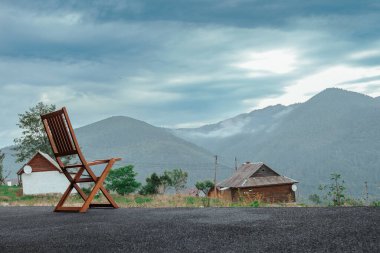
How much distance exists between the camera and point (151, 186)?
40156 millimetres

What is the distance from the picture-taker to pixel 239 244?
3088 mm

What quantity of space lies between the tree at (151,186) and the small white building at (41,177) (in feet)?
28.4

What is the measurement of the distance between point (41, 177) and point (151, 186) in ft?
39.9

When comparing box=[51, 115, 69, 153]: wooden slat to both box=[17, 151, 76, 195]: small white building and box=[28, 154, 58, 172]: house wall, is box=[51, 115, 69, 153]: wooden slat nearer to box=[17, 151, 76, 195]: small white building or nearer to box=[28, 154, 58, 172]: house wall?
box=[17, 151, 76, 195]: small white building

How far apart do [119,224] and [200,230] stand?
1.13 metres

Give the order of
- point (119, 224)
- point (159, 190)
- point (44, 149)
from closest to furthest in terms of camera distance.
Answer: point (119, 224) → point (159, 190) → point (44, 149)

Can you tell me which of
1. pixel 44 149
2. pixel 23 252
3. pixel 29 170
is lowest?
pixel 23 252

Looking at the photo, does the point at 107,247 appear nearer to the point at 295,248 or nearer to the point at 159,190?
the point at 295,248

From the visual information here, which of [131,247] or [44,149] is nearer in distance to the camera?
[131,247]

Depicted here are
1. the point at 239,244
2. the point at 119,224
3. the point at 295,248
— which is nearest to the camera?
the point at 295,248

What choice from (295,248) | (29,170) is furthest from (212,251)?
(29,170)

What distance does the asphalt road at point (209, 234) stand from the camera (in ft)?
9.80

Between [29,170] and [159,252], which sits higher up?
[29,170]

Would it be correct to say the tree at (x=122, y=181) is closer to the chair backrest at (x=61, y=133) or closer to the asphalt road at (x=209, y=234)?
the chair backrest at (x=61, y=133)
